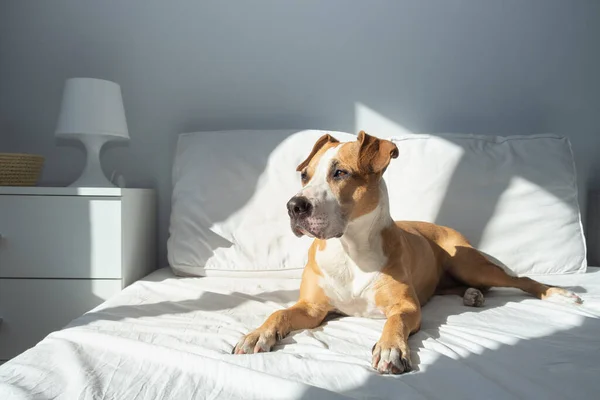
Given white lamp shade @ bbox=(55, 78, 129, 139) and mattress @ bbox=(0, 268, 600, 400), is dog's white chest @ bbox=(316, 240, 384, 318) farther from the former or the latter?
white lamp shade @ bbox=(55, 78, 129, 139)

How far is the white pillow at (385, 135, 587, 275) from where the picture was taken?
2059 mm

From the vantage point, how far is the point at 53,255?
1.85 meters

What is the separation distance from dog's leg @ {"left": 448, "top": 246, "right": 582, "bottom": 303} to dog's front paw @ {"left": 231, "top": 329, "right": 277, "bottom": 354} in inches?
35.4

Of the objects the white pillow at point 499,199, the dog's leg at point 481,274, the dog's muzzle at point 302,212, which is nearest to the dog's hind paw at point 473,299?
the dog's leg at point 481,274

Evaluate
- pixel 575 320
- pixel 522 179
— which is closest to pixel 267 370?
pixel 575 320

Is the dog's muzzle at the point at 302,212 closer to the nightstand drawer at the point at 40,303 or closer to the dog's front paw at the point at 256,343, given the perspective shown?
the dog's front paw at the point at 256,343

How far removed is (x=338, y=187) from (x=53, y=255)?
1.18 metres

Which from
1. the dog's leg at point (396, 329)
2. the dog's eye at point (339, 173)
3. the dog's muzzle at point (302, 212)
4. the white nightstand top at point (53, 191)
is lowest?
the dog's leg at point (396, 329)

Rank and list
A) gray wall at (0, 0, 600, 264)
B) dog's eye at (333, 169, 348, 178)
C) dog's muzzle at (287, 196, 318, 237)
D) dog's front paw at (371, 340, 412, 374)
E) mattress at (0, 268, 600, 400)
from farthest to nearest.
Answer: gray wall at (0, 0, 600, 264) < dog's eye at (333, 169, 348, 178) < dog's muzzle at (287, 196, 318, 237) < dog's front paw at (371, 340, 412, 374) < mattress at (0, 268, 600, 400)

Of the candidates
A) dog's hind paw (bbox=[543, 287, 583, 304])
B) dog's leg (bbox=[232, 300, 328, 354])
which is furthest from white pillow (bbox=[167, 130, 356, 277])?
dog's hind paw (bbox=[543, 287, 583, 304])

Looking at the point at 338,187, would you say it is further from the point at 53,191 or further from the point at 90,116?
the point at 90,116

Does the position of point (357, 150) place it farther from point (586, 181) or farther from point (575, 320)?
point (586, 181)

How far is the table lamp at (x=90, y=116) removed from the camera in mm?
2092

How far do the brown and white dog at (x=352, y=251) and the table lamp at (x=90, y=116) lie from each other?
40.6 inches
